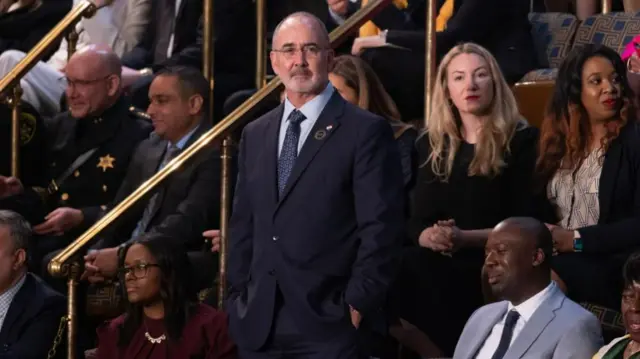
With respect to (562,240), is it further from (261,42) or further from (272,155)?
(261,42)

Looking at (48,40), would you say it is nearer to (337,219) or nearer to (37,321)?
(37,321)

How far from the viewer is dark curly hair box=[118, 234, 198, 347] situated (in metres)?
5.48

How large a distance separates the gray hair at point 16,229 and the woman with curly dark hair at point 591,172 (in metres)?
2.01

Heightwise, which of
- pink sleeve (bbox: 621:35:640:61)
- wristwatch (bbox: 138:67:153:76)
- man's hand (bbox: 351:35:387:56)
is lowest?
wristwatch (bbox: 138:67:153:76)

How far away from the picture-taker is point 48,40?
7.17 m

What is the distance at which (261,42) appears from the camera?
7.05m

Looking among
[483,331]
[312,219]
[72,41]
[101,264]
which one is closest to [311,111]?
[312,219]

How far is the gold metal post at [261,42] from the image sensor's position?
700cm

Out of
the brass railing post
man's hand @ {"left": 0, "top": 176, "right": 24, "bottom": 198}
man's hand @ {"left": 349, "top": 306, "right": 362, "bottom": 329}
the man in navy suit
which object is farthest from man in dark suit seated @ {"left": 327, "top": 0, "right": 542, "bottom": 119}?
man's hand @ {"left": 349, "top": 306, "right": 362, "bottom": 329}

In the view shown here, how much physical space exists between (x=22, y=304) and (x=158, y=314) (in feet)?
1.97

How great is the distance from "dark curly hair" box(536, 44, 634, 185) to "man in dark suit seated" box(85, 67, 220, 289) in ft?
4.35

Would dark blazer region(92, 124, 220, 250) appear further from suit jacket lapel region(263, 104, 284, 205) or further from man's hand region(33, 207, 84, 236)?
suit jacket lapel region(263, 104, 284, 205)

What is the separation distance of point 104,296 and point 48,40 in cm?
152

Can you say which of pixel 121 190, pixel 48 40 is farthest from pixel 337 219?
pixel 48 40
